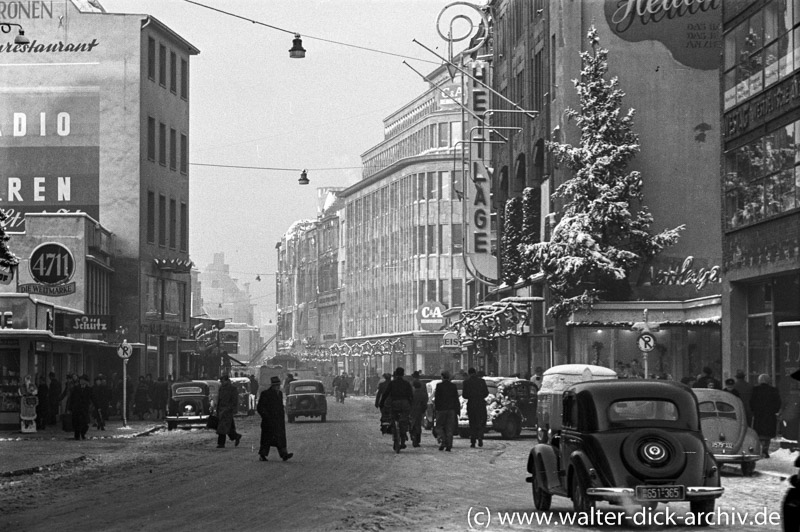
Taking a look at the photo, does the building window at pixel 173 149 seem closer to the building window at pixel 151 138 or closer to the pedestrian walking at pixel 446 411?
the building window at pixel 151 138

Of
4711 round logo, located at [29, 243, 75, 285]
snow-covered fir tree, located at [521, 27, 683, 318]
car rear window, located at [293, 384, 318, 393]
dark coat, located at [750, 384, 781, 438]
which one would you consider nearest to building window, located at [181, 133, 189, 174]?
4711 round logo, located at [29, 243, 75, 285]

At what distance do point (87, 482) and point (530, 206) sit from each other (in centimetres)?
3915

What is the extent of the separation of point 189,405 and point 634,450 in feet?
112

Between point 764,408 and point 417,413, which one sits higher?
Answer: point 764,408

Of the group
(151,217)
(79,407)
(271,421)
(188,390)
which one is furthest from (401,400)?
(151,217)

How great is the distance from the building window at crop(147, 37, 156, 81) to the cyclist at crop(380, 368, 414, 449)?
45.5 meters

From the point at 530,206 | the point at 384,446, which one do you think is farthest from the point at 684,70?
the point at 384,446

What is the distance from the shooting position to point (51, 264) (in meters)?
54.6

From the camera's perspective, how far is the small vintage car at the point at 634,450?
48.8 feet

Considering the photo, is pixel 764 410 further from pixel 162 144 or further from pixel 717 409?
pixel 162 144

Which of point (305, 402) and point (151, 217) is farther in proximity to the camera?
point (151, 217)

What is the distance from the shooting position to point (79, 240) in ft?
202

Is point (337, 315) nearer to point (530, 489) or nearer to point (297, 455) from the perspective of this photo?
point (297, 455)

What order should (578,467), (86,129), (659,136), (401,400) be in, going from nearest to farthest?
(578,467) → (401,400) → (659,136) → (86,129)
